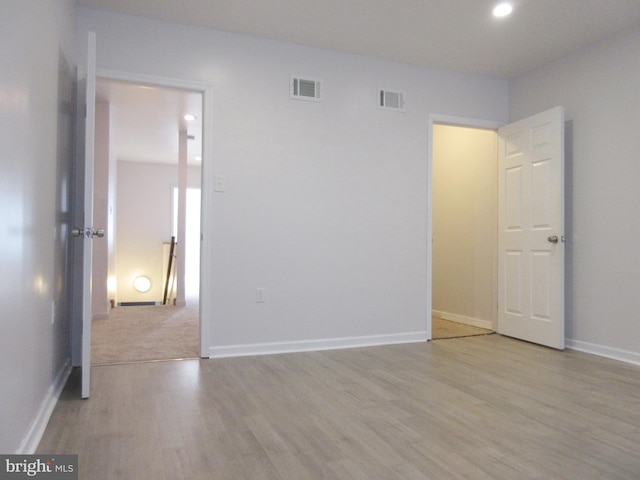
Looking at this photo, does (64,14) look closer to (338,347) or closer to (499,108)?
(338,347)

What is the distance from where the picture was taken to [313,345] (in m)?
3.92

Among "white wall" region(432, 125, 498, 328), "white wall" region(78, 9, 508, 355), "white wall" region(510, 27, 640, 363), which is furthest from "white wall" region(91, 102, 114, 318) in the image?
"white wall" region(510, 27, 640, 363)

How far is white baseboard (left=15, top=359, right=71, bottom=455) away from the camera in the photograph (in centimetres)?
189

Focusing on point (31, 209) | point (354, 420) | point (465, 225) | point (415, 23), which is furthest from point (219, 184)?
point (465, 225)

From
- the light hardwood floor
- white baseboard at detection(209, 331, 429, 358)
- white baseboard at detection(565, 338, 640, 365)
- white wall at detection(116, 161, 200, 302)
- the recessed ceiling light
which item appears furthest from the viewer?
white wall at detection(116, 161, 200, 302)

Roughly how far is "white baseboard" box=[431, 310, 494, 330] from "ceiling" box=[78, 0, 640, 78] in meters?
2.63

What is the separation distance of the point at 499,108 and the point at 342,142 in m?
1.81

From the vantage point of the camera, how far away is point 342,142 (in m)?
4.09

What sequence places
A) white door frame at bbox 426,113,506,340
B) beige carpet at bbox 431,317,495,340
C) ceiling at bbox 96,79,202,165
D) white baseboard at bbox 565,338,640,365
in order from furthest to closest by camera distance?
ceiling at bbox 96,79,202,165, beige carpet at bbox 431,317,495,340, white door frame at bbox 426,113,506,340, white baseboard at bbox 565,338,640,365

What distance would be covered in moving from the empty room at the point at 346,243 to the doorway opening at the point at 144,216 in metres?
0.49

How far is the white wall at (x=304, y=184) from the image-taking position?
12.0 ft

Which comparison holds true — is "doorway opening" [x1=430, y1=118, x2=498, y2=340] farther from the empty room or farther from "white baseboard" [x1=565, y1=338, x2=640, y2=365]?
"white baseboard" [x1=565, y1=338, x2=640, y2=365]

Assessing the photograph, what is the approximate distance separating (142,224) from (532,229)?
753cm

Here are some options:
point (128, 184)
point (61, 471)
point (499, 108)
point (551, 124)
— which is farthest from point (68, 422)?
point (128, 184)
